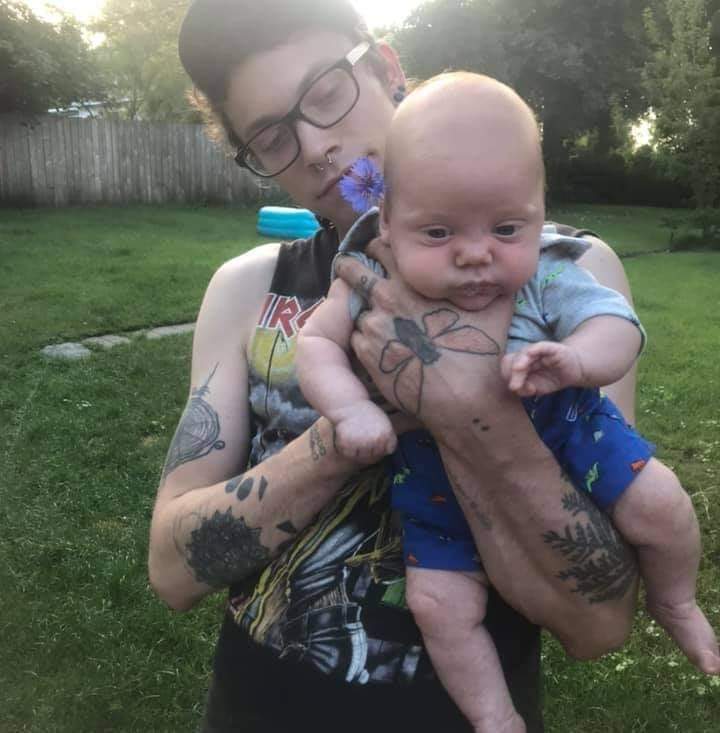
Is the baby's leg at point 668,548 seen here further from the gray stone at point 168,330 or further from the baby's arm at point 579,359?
the gray stone at point 168,330

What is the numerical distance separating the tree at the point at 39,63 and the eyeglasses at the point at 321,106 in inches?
631

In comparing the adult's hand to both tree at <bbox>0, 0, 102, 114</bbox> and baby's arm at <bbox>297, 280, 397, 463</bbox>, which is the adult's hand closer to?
baby's arm at <bbox>297, 280, 397, 463</bbox>

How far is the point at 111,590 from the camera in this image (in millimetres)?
4164

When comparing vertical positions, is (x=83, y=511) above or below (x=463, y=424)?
below

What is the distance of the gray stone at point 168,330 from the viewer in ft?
25.7

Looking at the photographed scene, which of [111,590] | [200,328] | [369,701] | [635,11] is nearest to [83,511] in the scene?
[111,590]

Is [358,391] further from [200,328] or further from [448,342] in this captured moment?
[200,328]

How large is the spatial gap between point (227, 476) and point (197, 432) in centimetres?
13

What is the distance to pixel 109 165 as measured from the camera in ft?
57.4

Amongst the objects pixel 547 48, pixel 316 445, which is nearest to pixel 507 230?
pixel 316 445

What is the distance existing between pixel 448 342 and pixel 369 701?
0.72m

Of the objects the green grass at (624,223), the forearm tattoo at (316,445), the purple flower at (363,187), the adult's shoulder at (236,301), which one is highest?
the purple flower at (363,187)

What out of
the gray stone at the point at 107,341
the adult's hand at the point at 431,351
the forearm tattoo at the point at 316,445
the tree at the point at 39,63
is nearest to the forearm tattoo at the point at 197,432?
the forearm tattoo at the point at 316,445

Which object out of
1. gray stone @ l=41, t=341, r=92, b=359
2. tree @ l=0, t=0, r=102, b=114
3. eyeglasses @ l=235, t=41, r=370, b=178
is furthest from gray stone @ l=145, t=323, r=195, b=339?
tree @ l=0, t=0, r=102, b=114
